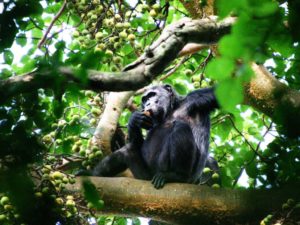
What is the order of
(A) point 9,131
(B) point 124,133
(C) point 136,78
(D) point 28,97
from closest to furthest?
(A) point 9,131 < (D) point 28,97 < (C) point 136,78 < (B) point 124,133

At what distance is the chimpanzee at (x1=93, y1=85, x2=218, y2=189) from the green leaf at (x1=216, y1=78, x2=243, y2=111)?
340cm

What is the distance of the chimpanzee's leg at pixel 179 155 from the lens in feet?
16.8

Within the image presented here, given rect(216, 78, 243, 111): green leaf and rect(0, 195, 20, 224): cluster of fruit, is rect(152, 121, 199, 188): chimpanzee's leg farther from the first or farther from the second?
rect(216, 78, 243, 111): green leaf

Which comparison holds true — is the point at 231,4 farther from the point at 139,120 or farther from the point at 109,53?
the point at 139,120

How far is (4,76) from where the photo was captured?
9.45ft

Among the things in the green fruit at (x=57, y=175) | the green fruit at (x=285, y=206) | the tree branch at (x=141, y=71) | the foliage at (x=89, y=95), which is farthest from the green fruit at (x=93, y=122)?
the green fruit at (x=285, y=206)

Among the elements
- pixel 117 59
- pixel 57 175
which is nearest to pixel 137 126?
pixel 117 59

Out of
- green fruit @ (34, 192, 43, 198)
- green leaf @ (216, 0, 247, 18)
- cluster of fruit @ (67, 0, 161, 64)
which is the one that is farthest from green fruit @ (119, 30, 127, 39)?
green leaf @ (216, 0, 247, 18)

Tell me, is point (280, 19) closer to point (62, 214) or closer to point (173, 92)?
point (62, 214)

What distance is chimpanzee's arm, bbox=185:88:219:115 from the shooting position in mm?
5352

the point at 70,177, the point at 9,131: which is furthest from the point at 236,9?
the point at 70,177

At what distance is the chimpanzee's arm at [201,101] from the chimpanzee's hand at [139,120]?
21.3 inches

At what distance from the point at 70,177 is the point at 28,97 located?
0.95 m

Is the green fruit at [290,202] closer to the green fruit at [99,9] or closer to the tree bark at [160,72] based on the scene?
the tree bark at [160,72]
